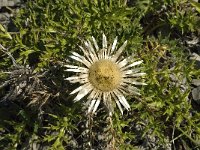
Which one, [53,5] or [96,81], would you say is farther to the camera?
[53,5]

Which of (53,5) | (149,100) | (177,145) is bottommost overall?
(177,145)

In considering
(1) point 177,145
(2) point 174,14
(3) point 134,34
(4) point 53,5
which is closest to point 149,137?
(1) point 177,145

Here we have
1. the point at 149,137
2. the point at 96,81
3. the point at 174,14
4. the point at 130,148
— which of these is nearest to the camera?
the point at 96,81

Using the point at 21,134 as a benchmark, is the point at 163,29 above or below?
above

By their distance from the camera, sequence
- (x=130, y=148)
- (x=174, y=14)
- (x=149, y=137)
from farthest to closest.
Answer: (x=174, y=14)
(x=149, y=137)
(x=130, y=148)

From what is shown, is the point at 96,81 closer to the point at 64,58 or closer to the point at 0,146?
the point at 64,58
